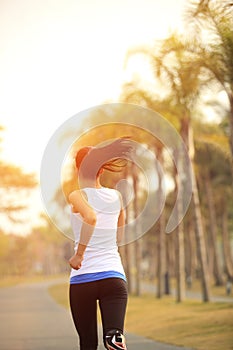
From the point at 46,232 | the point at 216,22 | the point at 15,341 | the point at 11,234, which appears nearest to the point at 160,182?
the point at 216,22

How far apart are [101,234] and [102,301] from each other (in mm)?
395

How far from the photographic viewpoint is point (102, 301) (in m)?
5.21

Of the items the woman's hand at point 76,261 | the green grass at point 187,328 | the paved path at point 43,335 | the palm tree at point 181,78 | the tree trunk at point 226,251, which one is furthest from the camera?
the tree trunk at point 226,251

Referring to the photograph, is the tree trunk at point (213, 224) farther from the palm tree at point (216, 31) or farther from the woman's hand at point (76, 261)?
the woman's hand at point (76, 261)

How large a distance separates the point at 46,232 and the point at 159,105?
87.2m

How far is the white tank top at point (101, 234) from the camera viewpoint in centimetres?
518

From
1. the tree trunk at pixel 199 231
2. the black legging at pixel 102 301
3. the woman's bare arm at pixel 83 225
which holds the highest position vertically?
the tree trunk at pixel 199 231

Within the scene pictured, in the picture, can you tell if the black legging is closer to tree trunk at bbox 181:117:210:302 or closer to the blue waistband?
the blue waistband

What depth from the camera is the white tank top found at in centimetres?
518

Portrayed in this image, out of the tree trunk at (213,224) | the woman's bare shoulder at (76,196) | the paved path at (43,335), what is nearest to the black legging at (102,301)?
the woman's bare shoulder at (76,196)

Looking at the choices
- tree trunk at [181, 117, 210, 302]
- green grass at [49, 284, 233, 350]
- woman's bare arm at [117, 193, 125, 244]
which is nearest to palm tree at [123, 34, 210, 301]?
tree trunk at [181, 117, 210, 302]

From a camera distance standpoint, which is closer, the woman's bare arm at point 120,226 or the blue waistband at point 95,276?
the blue waistband at point 95,276

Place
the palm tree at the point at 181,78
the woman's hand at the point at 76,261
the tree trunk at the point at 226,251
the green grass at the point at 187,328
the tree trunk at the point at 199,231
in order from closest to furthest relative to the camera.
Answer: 1. the woman's hand at the point at 76,261
2. the green grass at the point at 187,328
3. the palm tree at the point at 181,78
4. the tree trunk at the point at 199,231
5. the tree trunk at the point at 226,251

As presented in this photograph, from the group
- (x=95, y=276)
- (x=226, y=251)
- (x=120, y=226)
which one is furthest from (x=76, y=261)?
(x=226, y=251)
